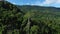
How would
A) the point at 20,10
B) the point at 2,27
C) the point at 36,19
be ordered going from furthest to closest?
1. the point at 20,10
2. the point at 36,19
3. the point at 2,27

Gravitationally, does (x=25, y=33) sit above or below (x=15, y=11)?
below

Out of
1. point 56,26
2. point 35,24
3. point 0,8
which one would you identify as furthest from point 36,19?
point 0,8

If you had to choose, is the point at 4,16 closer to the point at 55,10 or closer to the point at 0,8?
the point at 0,8

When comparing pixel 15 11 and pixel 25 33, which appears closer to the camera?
pixel 25 33

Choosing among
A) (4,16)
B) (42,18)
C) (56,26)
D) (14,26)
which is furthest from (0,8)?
(56,26)

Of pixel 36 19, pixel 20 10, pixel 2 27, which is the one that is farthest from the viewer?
pixel 20 10

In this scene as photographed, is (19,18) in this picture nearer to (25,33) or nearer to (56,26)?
(25,33)
